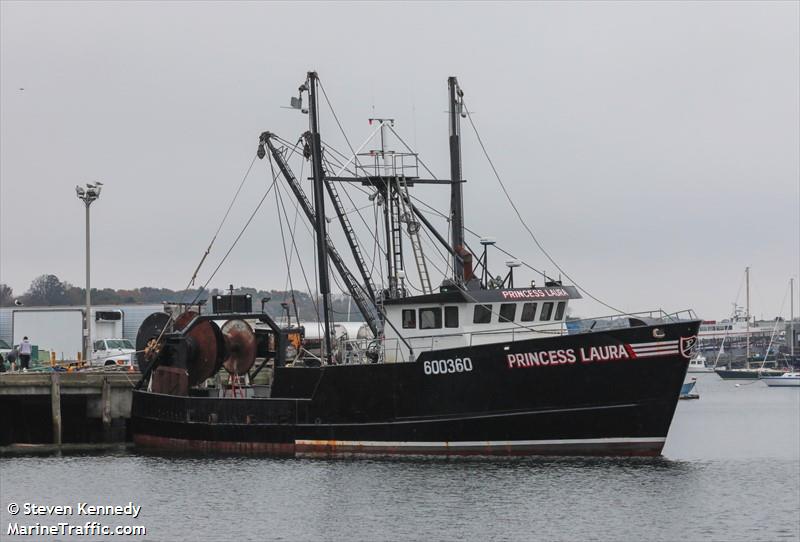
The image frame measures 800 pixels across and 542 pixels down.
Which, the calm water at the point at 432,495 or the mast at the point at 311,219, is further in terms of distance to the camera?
the mast at the point at 311,219

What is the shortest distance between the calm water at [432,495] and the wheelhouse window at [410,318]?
12.5ft

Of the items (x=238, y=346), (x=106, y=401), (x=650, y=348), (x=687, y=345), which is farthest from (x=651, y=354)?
(x=106, y=401)

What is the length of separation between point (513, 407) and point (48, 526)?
12008 mm

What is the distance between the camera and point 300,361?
4044 cm

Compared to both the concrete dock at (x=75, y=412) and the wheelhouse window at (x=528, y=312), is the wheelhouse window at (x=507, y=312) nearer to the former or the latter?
the wheelhouse window at (x=528, y=312)

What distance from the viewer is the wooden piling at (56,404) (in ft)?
129

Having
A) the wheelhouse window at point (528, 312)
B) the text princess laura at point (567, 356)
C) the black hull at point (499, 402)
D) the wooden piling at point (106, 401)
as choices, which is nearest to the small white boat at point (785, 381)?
the wooden piling at point (106, 401)

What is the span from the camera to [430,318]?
3475cm

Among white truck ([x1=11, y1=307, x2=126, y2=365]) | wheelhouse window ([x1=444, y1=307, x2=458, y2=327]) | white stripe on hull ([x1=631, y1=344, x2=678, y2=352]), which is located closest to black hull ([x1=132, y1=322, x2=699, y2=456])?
white stripe on hull ([x1=631, y1=344, x2=678, y2=352])

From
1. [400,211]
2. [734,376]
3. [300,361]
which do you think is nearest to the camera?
[400,211]

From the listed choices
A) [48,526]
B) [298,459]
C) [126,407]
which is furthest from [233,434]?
[48,526]

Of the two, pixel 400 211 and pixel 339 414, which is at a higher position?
pixel 400 211

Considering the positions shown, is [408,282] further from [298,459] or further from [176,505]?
[176,505]

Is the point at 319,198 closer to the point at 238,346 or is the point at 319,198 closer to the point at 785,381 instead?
the point at 238,346
